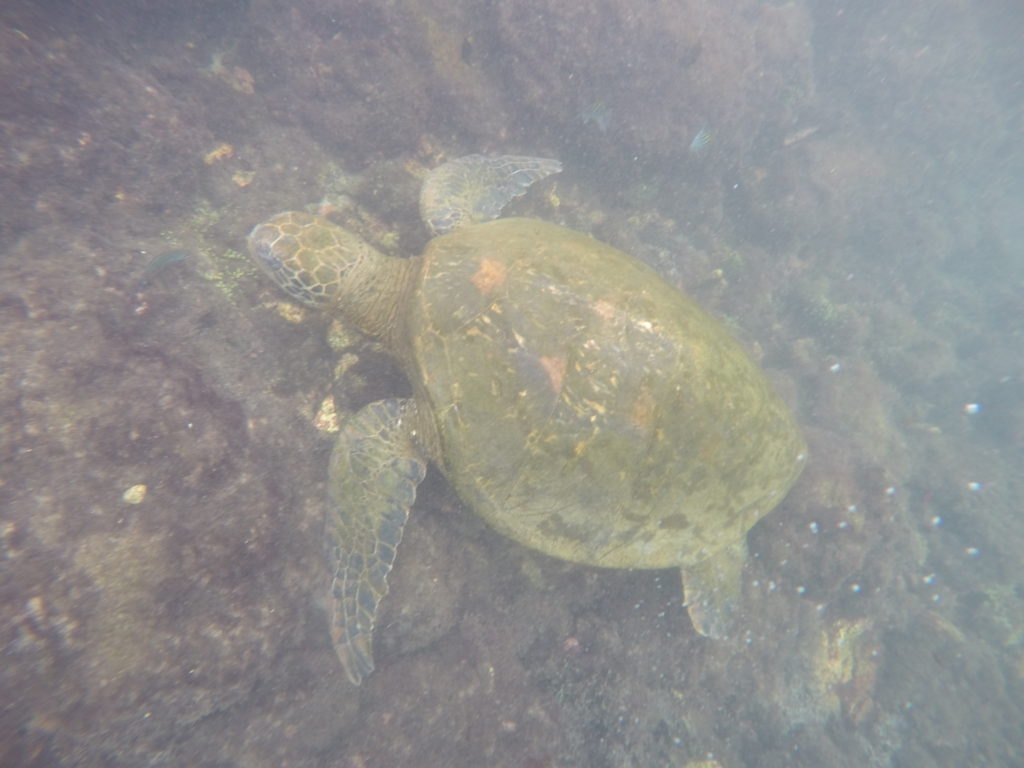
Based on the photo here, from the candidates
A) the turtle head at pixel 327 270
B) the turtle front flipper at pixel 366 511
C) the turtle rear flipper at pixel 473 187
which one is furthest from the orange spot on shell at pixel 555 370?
the turtle rear flipper at pixel 473 187

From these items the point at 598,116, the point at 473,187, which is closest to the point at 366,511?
the point at 473,187

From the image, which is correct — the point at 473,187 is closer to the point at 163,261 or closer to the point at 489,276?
the point at 489,276

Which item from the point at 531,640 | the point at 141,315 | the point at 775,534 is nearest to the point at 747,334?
the point at 775,534

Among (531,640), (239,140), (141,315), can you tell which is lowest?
(531,640)

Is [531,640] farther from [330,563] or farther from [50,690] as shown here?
[50,690]

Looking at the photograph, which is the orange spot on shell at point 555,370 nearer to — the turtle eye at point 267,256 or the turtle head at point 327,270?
the turtle head at point 327,270
